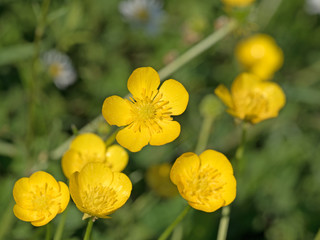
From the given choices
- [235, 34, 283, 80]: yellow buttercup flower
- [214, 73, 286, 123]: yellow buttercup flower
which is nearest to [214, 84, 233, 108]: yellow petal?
[214, 73, 286, 123]: yellow buttercup flower

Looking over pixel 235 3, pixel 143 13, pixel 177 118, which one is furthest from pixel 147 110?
pixel 235 3

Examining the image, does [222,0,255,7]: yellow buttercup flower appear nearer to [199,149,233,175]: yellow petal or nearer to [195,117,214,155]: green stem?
[195,117,214,155]: green stem

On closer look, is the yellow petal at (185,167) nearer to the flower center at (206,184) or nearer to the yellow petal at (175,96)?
the flower center at (206,184)

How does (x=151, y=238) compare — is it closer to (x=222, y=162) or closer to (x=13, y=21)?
(x=222, y=162)

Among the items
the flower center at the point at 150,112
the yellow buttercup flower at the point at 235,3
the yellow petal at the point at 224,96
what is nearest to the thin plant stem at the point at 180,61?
the yellow petal at the point at 224,96

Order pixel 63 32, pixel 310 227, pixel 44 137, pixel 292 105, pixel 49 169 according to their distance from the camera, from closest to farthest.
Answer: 1. pixel 49 169
2. pixel 44 137
3. pixel 310 227
4. pixel 63 32
5. pixel 292 105

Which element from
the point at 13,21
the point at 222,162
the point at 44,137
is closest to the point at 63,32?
the point at 13,21

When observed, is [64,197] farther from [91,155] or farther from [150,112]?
[150,112]
